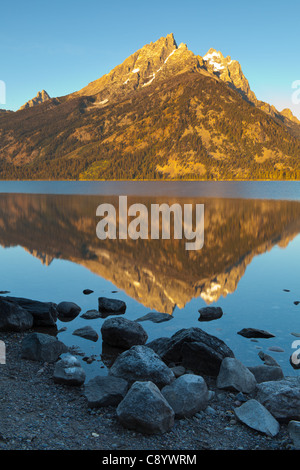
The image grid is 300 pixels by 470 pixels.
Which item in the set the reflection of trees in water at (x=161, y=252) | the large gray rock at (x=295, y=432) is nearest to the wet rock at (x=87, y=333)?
the reflection of trees in water at (x=161, y=252)

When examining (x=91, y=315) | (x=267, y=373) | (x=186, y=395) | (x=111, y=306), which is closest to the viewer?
(x=186, y=395)

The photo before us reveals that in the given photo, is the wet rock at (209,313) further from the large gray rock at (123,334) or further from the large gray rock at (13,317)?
the large gray rock at (13,317)

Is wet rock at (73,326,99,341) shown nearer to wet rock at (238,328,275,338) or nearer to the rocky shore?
the rocky shore

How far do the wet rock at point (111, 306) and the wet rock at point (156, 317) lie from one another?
163 cm

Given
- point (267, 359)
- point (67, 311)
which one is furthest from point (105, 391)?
point (67, 311)

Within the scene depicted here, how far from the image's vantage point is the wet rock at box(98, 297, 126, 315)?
20812 mm

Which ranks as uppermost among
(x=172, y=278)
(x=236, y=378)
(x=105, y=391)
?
(x=172, y=278)

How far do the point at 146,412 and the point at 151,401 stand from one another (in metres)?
0.35

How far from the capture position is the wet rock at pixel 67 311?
66.7 feet

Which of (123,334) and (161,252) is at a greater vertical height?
(161,252)

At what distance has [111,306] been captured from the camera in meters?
20.9

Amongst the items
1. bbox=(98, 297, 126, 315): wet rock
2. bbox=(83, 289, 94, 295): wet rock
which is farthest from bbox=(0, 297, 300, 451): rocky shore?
bbox=(83, 289, 94, 295): wet rock

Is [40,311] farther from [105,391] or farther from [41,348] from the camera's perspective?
[105,391]
